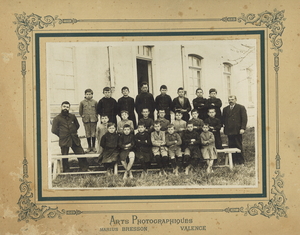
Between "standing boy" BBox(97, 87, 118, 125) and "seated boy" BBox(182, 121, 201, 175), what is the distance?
0.82 meters

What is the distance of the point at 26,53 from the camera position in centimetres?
312

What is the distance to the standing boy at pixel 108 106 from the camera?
3180 millimetres

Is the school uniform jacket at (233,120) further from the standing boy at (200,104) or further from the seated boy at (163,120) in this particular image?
the seated boy at (163,120)

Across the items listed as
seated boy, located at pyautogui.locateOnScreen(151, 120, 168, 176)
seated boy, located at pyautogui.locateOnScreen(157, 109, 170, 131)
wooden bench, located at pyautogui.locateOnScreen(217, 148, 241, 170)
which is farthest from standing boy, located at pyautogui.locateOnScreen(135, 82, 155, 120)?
wooden bench, located at pyautogui.locateOnScreen(217, 148, 241, 170)

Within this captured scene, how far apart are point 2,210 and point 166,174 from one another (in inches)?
70.9

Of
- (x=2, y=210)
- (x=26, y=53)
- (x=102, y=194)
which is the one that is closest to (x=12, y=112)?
(x=26, y=53)

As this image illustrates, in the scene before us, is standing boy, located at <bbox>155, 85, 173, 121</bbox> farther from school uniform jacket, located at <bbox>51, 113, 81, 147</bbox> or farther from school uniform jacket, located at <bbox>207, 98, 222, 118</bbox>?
school uniform jacket, located at <bbox>51, 113, 81, 147</bbox>

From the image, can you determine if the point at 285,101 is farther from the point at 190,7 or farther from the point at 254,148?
the point at 190,7

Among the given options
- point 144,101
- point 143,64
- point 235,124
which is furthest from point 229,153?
point 143,64

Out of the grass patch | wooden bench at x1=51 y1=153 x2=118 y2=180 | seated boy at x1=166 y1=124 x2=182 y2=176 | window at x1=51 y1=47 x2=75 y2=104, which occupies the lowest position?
the grass patch

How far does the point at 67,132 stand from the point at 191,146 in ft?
4.54

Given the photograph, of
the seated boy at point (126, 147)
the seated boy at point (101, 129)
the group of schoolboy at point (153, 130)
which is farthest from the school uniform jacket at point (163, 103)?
the seated boy at point (101, 129)

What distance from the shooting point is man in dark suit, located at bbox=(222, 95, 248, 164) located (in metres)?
3.18

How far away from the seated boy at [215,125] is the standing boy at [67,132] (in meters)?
1.45
